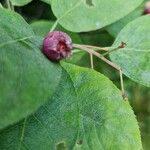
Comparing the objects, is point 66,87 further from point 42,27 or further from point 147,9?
point 147,9

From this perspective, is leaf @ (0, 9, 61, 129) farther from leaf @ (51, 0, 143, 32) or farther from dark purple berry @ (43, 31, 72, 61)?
leaf @ (51, 0, 143, 32)

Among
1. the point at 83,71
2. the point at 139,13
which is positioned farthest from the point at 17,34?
the point at 139,13

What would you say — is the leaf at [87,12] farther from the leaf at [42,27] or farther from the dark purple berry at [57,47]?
the dark purple berry at [57,47]

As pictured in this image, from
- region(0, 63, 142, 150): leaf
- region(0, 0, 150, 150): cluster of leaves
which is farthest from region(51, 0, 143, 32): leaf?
region(0, 63, 142, 150): leaf

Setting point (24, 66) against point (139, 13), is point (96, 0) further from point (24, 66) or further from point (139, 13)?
point (24, 66)

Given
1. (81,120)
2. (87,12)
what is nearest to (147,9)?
(87,12)

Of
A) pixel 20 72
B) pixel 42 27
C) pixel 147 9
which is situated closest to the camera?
pixel 20 72

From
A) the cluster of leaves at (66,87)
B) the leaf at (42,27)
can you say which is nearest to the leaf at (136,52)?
the cluster of leaves at (66,87)
